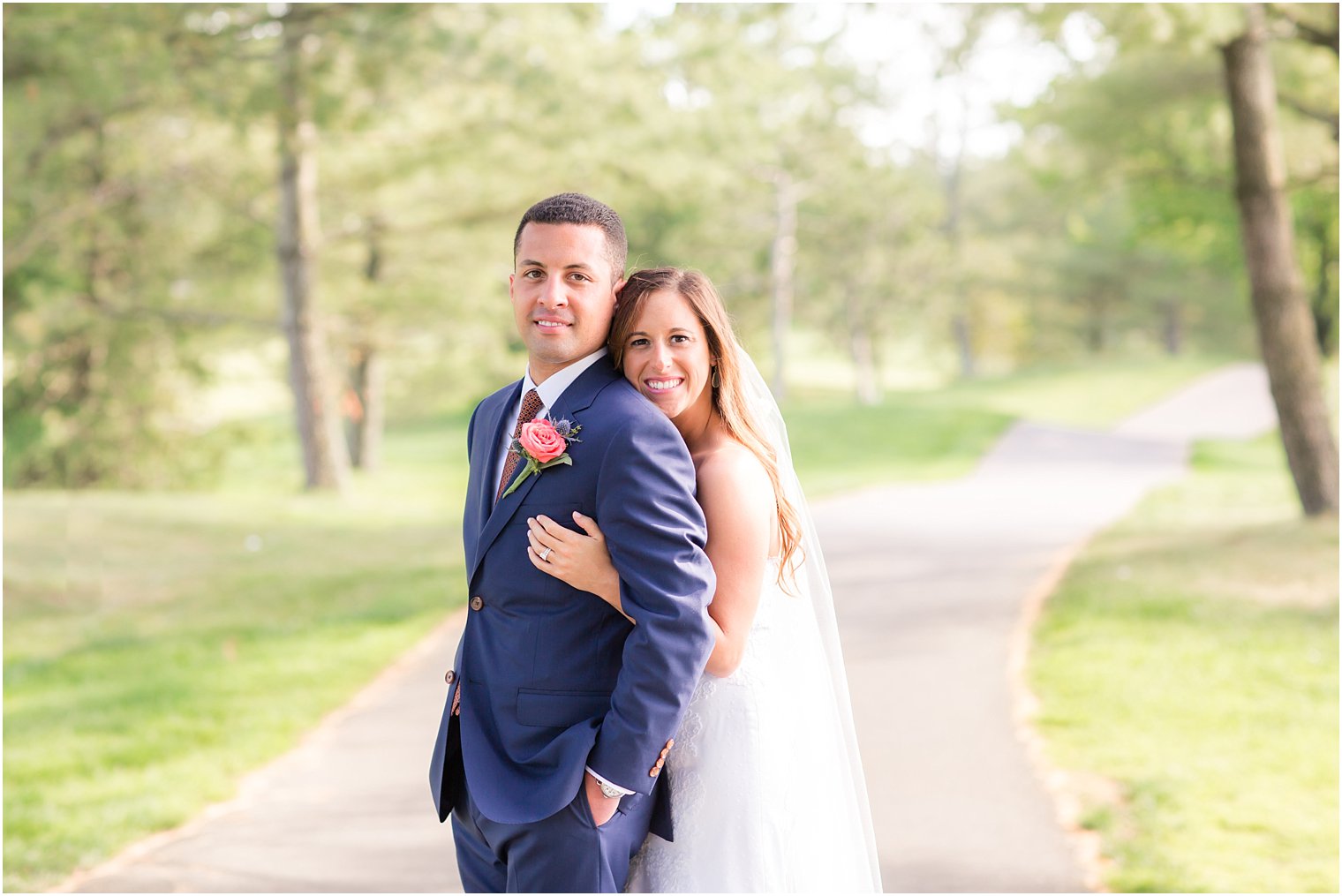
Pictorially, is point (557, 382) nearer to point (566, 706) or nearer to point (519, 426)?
point (519, 426)

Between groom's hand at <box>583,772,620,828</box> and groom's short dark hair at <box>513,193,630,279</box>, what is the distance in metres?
1.15

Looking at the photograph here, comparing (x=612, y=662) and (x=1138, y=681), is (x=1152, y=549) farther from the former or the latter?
(x=612, y=662)

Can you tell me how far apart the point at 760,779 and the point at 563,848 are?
1.89ft

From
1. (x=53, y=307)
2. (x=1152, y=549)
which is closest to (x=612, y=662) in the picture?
(x=1152, y=549)

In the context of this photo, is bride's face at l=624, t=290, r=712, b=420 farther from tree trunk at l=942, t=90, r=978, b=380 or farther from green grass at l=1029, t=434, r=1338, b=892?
tree trunk at l=942, t=90, r=978, b=380

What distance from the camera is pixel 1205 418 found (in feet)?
95.7

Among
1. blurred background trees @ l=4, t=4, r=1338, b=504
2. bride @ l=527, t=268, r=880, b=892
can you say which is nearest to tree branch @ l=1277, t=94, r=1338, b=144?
blurred background trees @ l=4, t=4, r=1338, b=504

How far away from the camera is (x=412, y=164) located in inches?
702

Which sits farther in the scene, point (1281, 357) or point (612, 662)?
point (1281, 357)

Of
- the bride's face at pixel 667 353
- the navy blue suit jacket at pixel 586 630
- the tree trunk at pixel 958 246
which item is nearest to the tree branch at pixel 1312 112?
the bride's face at pixel 667 353

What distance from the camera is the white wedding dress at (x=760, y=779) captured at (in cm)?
297

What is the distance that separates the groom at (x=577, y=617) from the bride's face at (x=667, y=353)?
6 cm

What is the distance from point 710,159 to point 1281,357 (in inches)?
415

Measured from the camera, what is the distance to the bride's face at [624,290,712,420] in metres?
2.80
